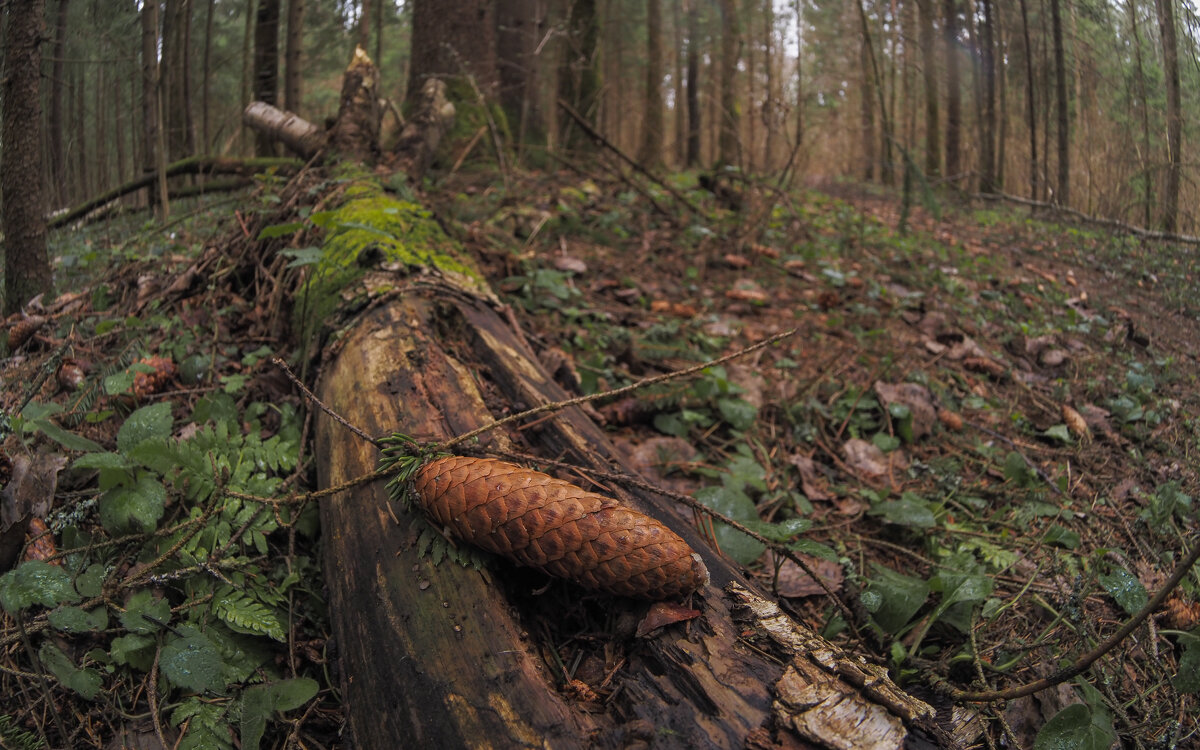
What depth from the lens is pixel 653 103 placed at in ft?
33.3

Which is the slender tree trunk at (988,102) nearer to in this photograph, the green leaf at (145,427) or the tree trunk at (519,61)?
the green leaf at (145,427)

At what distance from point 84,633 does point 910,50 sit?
7069mm

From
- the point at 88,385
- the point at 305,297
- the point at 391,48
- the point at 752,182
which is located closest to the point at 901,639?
the point at 305,297


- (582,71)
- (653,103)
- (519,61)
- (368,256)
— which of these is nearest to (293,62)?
(519,61)

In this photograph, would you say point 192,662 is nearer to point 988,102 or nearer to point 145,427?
point 145,427

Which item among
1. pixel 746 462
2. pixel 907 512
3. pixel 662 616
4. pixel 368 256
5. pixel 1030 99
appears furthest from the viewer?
pixel 1030 99

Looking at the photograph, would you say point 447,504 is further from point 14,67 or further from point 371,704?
point 14,67

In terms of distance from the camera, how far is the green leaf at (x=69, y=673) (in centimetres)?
130

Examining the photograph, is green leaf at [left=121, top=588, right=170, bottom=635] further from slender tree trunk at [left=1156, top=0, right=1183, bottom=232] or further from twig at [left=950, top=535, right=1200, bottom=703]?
slender tree trunk at [left=1156, top=0, right=1183, bottom=232]

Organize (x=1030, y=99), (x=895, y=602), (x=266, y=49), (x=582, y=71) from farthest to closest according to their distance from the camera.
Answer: (x=266, y=49), (x=582, y=71), (x=1030, y=99), (x=895, y=602)

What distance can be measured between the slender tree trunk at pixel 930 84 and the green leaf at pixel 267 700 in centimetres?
572

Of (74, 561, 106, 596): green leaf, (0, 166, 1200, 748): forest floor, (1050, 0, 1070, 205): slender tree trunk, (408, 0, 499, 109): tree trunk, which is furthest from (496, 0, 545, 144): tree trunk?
(74, 561, 106, 596): green leaf

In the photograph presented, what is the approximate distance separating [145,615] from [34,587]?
0.24 m

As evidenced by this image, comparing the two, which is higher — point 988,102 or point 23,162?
point 988,102
